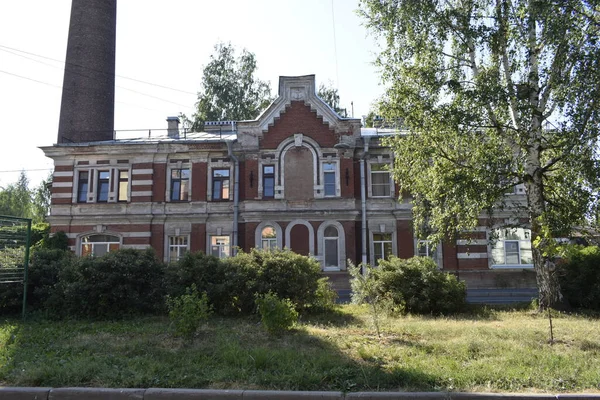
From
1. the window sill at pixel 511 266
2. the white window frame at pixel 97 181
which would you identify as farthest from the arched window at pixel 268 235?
the window sill at pixel 511 266

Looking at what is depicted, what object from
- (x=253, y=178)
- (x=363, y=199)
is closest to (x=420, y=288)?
(x=363, y=199)

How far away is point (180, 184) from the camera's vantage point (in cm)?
2633

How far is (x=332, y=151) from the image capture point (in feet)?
80.3

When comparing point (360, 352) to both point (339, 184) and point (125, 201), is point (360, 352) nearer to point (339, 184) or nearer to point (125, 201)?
point (339, 184)

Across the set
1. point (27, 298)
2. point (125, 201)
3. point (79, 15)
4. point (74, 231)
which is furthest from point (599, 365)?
point (79, 15)

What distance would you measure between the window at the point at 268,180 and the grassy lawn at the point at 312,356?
1412 centimetres

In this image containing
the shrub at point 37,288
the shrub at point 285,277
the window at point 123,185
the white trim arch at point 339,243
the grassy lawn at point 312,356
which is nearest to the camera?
the grassy lawn at point 312,356

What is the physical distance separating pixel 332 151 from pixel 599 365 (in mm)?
18422

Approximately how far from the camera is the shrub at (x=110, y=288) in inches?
468

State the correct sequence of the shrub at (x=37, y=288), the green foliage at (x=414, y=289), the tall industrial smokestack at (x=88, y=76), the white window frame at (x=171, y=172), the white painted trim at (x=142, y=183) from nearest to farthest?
the shrub at (x=37, y=288), the green foliage at (x=414, y=289), the white window frame at (x=171, y=172), the white painted trim at (x=142, y=183), the tall industrial smokestack at (x=88, y=76)

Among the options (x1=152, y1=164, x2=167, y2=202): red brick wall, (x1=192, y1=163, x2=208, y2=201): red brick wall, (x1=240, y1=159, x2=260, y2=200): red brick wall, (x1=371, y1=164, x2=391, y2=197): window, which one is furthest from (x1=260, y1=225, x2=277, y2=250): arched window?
(x1=152, y1=164, x2=167, y2=202): red brick wall

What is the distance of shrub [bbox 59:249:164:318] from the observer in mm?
11883

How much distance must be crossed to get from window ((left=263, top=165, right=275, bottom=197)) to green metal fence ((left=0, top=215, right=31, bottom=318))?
543 inches

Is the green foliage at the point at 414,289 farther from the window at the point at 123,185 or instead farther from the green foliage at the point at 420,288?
the window at the point at 123,185
